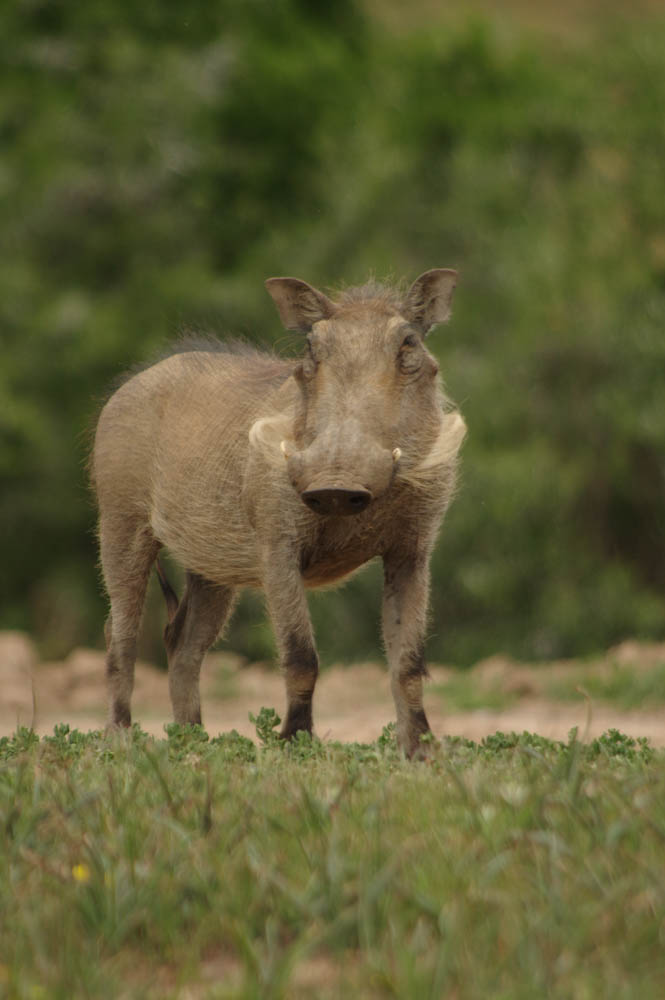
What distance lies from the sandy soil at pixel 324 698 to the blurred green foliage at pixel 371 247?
1595 millimetres

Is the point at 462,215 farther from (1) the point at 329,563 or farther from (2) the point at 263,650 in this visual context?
(1) the point at 329,563

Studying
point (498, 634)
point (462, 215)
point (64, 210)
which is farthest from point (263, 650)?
point (64, 210)

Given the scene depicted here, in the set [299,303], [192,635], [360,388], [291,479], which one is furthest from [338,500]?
[192,635]

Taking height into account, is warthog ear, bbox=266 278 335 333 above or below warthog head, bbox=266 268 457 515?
above

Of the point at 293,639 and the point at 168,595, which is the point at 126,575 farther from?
the point at 293,639

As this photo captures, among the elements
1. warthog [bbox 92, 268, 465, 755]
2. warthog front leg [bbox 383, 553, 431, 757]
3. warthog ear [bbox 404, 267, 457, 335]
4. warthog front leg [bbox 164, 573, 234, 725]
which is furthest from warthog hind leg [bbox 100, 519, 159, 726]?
warthog ear [bbox 404, 267, 457, 335]

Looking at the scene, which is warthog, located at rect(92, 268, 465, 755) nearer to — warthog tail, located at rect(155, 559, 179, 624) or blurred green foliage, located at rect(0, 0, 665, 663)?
warthog tail, located at rect(155, 559, 179, 624)

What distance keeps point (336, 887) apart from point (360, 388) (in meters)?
2.26

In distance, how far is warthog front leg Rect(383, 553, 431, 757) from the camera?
15.9ft

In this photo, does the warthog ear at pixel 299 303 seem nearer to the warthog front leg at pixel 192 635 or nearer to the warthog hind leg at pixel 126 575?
the warthog hind leg at pixel 126 575

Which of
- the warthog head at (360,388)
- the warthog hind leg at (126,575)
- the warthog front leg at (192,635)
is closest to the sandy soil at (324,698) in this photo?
the warthog front leg at (192,635)

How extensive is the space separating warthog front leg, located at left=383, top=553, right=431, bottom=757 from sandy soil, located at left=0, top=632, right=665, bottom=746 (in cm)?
185

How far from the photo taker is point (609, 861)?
8.64 feet

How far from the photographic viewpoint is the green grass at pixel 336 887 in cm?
219
